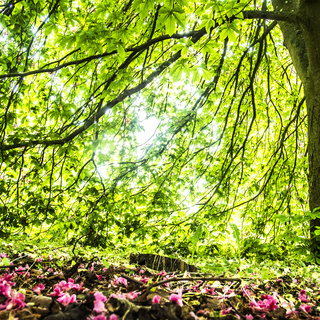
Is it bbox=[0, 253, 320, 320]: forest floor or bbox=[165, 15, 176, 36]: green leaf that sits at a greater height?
bbox=[165, 15, 176, 36]: green leaf

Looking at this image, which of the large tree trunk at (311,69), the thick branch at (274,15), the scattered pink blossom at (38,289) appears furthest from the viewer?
the thick branch at (274,15)

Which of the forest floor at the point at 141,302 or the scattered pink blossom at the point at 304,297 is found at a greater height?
the forest floor at the point at 141,302

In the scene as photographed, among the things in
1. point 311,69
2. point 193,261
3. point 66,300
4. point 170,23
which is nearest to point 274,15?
point 311,69

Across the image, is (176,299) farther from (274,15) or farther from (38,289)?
(274,15)

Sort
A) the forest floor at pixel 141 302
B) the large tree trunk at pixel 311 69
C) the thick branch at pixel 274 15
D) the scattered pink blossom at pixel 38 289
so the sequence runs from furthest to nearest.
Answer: the thick branch at pixel 274 15 → the large tree trunk at pixel 311 69 → the scattered pink blossom at pixel 38 289 → the forest floor at pixel 141 302

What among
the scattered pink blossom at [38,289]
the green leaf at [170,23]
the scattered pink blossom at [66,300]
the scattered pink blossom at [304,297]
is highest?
the green leaf at [170,23]

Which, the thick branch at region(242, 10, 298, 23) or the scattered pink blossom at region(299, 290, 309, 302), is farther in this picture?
the thick branch at region(242, 10, 298, 23)

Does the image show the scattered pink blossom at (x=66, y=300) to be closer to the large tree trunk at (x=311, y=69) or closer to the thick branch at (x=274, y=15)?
the large tree trunk at (x=311, y=69)


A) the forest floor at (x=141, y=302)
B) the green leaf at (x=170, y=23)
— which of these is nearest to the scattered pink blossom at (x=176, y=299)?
the forest floor at (x=141, y=302)

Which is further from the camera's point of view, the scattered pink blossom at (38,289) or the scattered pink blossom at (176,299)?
the scattered pink blossom at (38,289)

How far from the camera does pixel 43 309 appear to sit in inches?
36.3

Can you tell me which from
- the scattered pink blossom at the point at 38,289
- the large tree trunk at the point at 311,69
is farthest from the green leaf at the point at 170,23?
the large tree trunk at the point at 311,69

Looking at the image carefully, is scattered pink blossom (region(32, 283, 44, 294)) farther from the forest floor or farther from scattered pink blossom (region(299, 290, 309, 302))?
scattered pink blossom (region(299, 290, 309, 302))

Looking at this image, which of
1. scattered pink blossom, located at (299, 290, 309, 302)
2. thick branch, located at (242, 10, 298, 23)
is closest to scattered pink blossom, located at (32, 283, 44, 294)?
scattered pink blossom, located at (299, 290, 309, 302)
